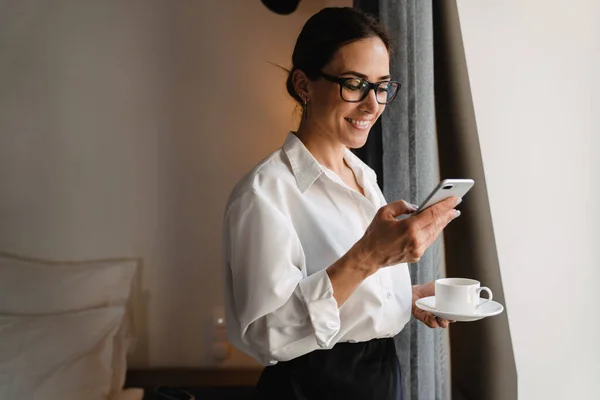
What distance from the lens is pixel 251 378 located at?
6.31 ft

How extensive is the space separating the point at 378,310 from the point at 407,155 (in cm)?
42

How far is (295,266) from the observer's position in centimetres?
79

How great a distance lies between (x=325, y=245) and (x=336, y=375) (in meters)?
0.20

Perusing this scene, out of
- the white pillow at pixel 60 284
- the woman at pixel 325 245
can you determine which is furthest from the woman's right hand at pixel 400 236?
the white pillow at pixel 60 284

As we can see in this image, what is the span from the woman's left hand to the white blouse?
0.07 metres

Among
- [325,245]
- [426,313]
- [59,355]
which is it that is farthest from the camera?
[59,355]

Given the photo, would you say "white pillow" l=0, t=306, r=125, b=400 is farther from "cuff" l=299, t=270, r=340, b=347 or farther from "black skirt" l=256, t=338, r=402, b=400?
"cuff" l=299, t=270, r=340, b=347

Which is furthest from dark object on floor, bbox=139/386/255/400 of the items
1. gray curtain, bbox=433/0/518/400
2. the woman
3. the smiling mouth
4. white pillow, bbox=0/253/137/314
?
the smiling mouth

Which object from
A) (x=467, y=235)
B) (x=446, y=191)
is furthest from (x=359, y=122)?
(x=467, y=235)

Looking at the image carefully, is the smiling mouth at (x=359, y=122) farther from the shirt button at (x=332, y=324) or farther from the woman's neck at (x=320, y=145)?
the shirt button at (x=332, y=324)

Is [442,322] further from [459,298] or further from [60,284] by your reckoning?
[60,284]

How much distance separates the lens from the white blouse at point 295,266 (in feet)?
2.48

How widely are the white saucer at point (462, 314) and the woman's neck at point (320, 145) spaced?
0.27 metres

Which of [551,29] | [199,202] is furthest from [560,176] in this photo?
[199,202]
